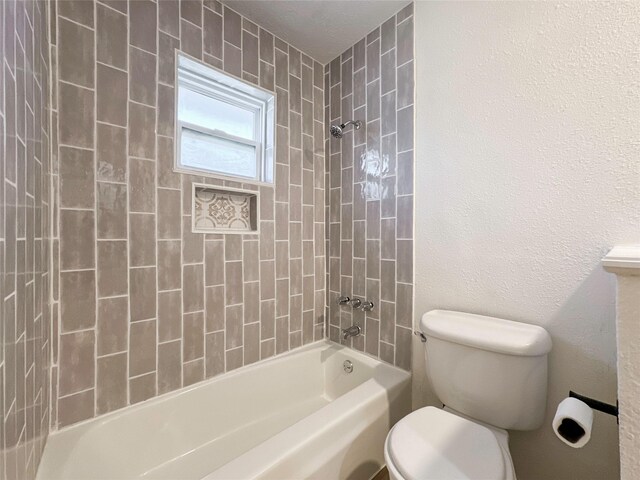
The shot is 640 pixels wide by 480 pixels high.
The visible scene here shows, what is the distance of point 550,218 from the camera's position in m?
1.03

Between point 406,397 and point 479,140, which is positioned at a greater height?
point 479,140

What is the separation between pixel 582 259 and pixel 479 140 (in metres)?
0.63

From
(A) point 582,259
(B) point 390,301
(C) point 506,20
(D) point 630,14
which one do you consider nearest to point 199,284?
(B) point 390,301

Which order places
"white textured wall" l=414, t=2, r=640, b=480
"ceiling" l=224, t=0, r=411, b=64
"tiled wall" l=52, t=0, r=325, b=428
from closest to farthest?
"white textured wall" l=414, t=2, r=640, b=480
"tiled wall" l=52, t=0, r=325, b=428
"ceiling" l=224, t=0, r=411, b=64

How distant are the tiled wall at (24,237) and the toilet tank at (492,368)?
4.42 feet

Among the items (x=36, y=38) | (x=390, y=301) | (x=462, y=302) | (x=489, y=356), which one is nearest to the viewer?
(x=36, y=38)

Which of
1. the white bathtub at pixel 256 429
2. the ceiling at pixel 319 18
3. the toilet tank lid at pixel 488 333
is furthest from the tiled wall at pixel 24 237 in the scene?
the toilet tank lid at pixel 488 333

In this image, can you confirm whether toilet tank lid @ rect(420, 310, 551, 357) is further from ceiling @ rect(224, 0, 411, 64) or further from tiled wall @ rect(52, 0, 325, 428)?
ceiling @ rect(224, 0, 411, 64)

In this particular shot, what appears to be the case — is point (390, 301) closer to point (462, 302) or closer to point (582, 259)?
point (462, 302)

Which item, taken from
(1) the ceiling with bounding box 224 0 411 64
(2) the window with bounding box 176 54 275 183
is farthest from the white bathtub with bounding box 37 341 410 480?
(1) the ceiling with bounding box 224 0 411 64

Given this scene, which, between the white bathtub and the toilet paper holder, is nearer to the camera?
the toilet paper holder

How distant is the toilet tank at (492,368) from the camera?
3.19 feet

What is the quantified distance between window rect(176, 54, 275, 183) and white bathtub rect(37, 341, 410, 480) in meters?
1.21

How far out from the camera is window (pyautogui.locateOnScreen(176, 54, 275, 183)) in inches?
57.4
